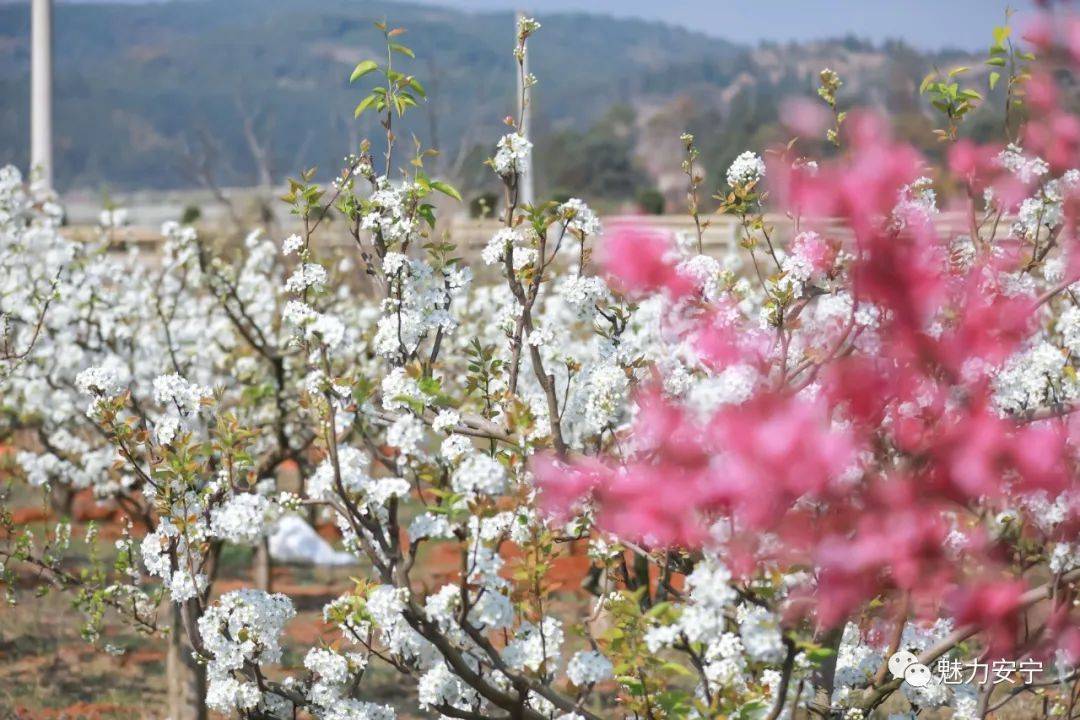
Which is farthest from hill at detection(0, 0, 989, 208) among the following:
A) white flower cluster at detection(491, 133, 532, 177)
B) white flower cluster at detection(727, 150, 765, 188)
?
white flower cluster at detection(491, 133, 532, 177)

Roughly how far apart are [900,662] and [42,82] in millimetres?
11040

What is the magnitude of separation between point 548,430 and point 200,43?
88178 mm

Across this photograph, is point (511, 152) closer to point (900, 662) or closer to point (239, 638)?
point (239, 638)

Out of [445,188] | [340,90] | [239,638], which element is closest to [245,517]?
[239,638]

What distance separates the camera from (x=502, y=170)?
2809 millimetres

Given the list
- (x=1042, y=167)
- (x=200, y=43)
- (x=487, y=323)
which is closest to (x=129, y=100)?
(x=200, y=43)

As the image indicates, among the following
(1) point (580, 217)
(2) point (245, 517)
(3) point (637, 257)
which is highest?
(1) point (580, 217)

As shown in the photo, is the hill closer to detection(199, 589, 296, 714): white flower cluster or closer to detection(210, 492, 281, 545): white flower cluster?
detection(210, 492, 281, 545): white flower cluster

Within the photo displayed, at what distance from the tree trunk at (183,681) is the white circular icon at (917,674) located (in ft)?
8.18

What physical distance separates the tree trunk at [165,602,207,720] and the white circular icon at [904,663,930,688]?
2493mm

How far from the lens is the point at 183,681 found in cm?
446

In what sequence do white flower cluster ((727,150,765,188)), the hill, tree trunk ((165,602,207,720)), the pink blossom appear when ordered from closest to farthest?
the pink blossom
white flower cluster ((727,150,765,188))
tree trunk ((165,602,207,720))
the hill

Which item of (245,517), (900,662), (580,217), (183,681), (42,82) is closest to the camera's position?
(245,517)

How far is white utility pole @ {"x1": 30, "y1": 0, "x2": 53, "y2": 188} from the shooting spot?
452 inches
